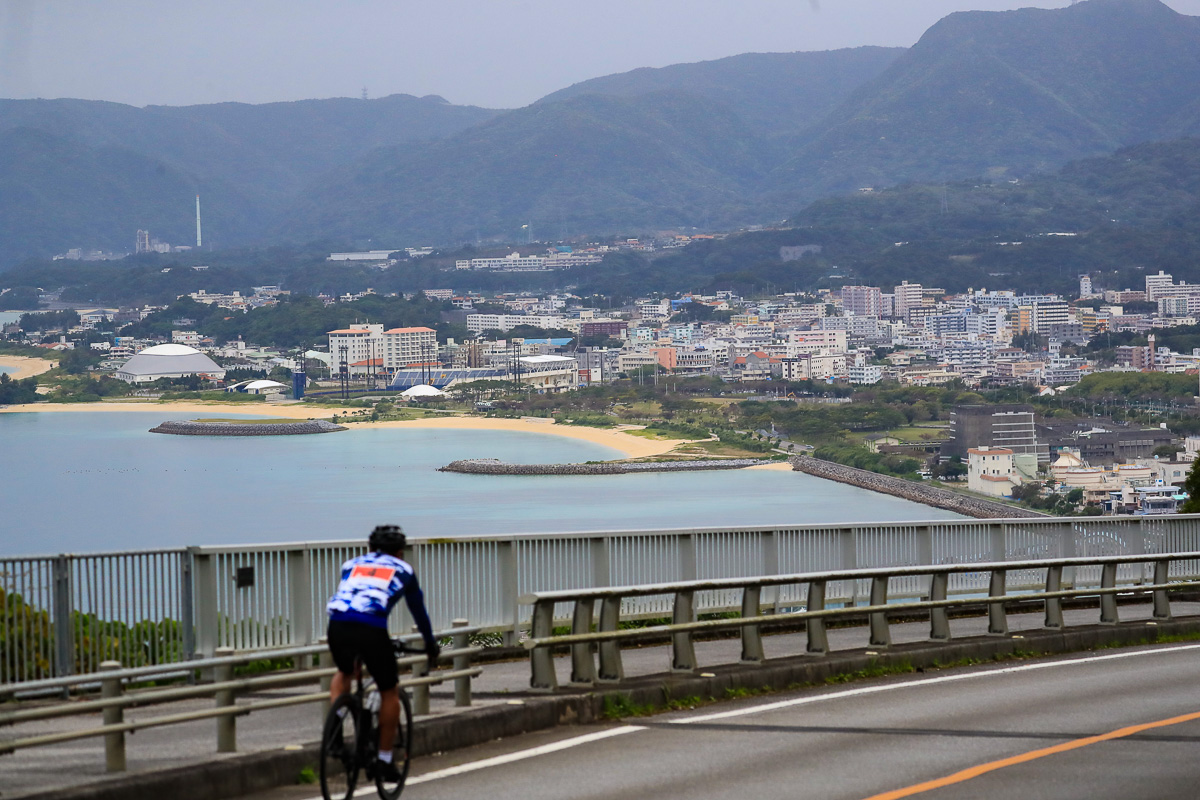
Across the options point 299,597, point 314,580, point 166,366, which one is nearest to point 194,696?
point 299,597

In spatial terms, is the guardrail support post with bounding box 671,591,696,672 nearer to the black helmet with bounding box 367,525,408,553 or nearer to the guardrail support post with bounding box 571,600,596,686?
the guardrail support post with bounding box 571,600,596,686

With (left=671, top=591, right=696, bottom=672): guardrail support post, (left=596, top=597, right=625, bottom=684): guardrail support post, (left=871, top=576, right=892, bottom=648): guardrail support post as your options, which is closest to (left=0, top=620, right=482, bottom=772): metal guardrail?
(left=596, top=597, right=625, bottom=684): guardrail support post

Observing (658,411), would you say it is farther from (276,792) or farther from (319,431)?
(276,792)

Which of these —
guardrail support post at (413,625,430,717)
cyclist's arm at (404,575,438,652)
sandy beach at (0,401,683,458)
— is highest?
cyclist's arm at (404,575,438,652)

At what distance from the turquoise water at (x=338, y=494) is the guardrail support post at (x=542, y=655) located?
162ft

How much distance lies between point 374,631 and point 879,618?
241 inches

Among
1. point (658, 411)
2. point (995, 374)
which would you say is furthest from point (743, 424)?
point (995, 374)

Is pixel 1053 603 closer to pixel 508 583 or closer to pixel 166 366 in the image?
pixel 508 583

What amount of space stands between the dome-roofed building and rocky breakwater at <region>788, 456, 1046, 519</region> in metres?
101

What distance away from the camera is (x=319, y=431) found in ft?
457

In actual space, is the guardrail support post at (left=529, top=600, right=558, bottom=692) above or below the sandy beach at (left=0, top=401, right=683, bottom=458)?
above

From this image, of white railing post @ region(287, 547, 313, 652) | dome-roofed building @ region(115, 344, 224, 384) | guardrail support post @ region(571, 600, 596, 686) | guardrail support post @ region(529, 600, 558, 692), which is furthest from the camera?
dome-roofed building @ region(115, 344, 224, 384)

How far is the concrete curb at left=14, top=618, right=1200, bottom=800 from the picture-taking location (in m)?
7.33

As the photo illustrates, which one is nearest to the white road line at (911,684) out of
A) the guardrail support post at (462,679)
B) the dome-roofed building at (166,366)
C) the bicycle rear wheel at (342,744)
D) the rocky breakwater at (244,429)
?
the guardrail support post at (462,679)
